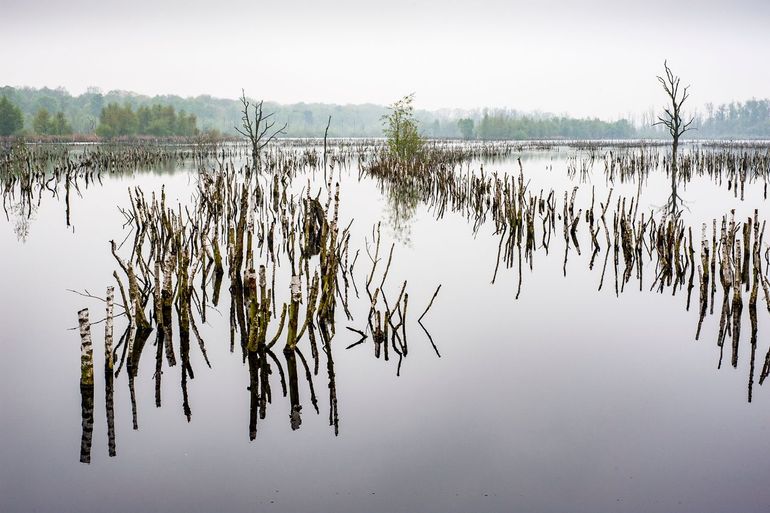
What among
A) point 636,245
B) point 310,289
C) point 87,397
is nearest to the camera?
point 87,397

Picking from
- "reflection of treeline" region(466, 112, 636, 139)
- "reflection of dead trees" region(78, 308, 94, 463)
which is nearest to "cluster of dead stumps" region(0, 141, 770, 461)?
"reflection of dead trees" region(78, 308, 94, 463)

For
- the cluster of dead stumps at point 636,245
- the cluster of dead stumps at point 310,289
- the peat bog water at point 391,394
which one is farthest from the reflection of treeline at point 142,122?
the peat bog water at point 391,394

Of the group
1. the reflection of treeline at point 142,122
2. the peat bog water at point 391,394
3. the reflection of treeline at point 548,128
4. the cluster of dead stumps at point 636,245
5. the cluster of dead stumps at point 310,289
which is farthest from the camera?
the reflection of treeline at point 548,128

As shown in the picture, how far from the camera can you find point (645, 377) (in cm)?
418

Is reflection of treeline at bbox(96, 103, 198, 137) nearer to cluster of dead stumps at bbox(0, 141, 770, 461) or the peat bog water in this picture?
cluster of dead stumps at bbox(0, 141, 770, 461)

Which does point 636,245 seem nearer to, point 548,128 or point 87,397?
point 87,397

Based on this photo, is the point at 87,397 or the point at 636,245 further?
the point at 636,245

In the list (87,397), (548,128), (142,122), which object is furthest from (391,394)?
(548,128)

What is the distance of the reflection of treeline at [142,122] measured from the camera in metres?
67.4

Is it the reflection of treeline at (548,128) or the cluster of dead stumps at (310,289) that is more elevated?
the reflection of treeline at (548,128)

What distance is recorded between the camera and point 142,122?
2879 inches

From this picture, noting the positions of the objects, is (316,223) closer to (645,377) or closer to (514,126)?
(645,377)

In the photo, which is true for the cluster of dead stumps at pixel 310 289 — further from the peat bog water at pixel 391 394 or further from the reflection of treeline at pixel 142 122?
the reflection of treeline at pixel 142 122

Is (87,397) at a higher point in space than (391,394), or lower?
higher
